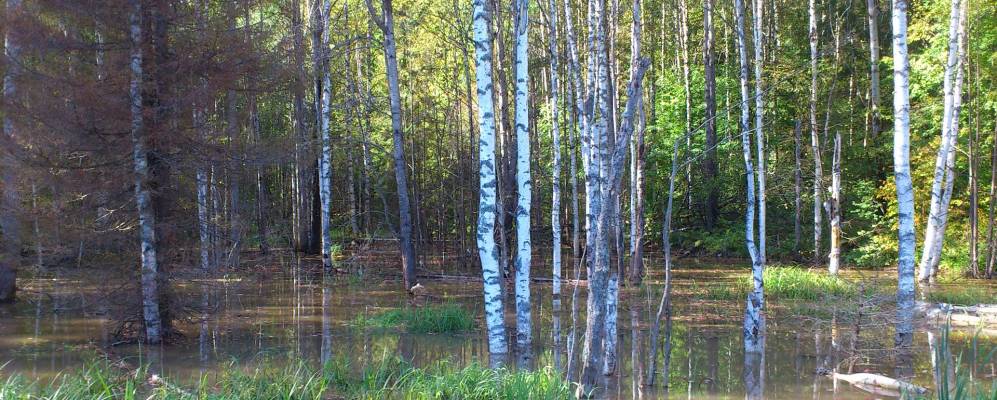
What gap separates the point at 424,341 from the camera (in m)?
11.6

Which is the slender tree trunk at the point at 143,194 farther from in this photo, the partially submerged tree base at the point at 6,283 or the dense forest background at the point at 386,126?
the partially submerged tree base at the point at 6,283

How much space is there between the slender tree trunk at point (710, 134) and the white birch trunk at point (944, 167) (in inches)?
315

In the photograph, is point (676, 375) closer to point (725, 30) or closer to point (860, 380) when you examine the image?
point (860, 380)

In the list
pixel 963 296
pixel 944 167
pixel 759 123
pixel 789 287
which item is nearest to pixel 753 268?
pixel 759 123

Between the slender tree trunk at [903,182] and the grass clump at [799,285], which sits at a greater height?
the slender tree trunk at [903,182]

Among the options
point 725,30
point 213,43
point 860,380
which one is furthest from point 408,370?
point 725,30

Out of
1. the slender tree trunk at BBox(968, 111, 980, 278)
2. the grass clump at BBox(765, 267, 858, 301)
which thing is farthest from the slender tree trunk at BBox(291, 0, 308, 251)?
the slender tree trunk at BBox(968, 111, 980, 278)

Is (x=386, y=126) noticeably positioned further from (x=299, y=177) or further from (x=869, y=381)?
(x=869, y=381)

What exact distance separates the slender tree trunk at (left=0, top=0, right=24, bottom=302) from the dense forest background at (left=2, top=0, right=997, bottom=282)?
0.16 ft

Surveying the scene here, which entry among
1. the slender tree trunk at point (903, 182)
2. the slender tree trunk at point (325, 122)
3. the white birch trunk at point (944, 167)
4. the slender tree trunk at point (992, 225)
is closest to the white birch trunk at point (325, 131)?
the slender tree trunk at point (325, 122)

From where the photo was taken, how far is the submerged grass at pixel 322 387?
6.18 meters

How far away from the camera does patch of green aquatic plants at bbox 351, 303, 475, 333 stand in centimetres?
1223

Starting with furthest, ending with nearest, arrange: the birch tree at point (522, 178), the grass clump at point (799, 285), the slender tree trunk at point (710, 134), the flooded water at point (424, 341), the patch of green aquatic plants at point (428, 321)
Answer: the slender tree trunk at point (710, 134) < the grass clump at point (799, 285) < the patch of green aquatic plants at point (428, 321) < the birch tree at point (522, 178) < the flooded water at point (424, 341)

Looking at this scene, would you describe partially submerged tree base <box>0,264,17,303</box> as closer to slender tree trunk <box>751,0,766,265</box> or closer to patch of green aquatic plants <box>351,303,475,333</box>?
patch of green aquatic plants <box>351,303,475,333</box>
